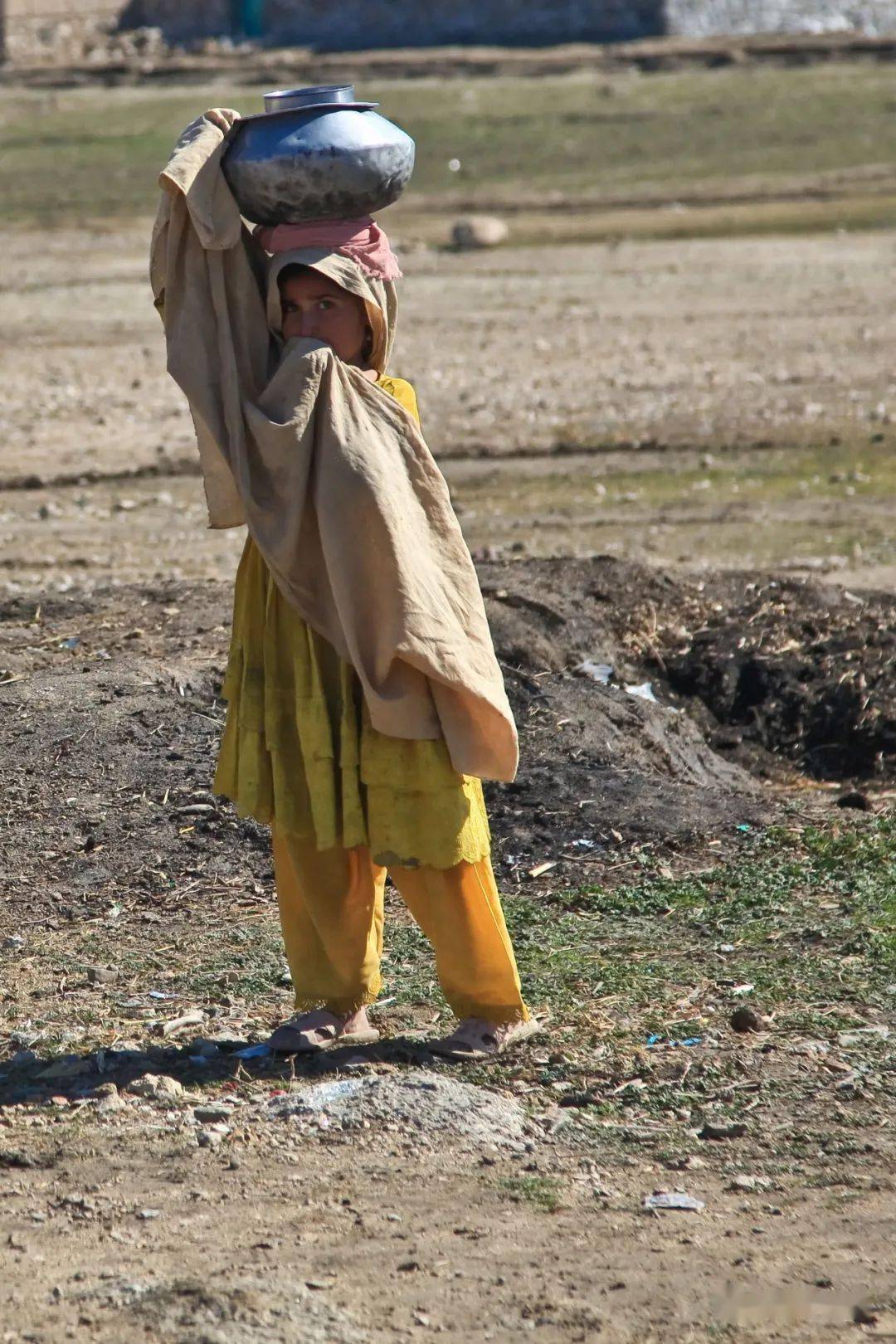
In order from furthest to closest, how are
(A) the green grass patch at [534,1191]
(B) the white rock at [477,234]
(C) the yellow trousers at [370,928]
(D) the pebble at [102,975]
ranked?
(B) the white rock at [477,234]
(D) the pebble at [102,975]
(C) the yellow trousers at [370,928]
(A) the green grass patch at [534,1191]

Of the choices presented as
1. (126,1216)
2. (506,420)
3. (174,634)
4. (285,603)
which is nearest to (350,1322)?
(126,1216)

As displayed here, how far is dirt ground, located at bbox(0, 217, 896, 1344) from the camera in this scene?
307cm

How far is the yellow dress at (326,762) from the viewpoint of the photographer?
3721mm

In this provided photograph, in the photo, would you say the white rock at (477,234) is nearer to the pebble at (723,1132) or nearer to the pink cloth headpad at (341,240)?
the pink cloth headpad at (341,240)

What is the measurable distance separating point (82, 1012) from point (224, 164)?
192 centimetres

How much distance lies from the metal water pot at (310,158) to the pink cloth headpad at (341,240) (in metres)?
0.02

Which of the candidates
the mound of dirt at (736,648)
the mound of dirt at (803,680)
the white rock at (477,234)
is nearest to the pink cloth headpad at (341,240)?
the mound of dirt at (736,648)

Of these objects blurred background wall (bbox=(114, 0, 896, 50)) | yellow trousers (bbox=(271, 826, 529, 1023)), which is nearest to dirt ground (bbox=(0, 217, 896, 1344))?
yellow trousers (bbox=(271, 826, 529, 1023))

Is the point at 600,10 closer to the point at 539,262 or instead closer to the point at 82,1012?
the point at 539,262

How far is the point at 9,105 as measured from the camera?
3069cm

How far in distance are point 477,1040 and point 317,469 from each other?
1240 mm

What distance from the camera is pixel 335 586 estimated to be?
3.62 metres

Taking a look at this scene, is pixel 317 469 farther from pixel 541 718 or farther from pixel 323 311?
pixel 541 718

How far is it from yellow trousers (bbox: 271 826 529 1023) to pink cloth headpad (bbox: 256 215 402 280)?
1.16m
